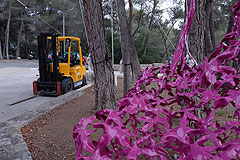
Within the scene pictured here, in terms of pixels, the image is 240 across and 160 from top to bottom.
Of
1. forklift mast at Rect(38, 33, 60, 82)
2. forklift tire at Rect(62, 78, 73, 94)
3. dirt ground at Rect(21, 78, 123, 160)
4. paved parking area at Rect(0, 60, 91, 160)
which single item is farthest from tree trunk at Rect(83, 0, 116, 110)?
forklift mast at Rect(38, 33, 60, 82)

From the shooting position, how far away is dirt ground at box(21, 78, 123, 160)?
2.50m

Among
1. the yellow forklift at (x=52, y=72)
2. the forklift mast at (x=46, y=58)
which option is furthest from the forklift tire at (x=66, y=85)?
the forklift mast at (x=46, y=58)

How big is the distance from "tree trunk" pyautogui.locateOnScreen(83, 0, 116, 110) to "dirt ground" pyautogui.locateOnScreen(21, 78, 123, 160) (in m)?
0.53

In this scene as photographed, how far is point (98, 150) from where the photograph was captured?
0.53 meters

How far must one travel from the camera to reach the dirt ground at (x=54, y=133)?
98.2 inches

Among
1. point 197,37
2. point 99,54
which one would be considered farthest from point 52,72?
point 197,37

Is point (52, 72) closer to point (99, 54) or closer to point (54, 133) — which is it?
point (99, 54)

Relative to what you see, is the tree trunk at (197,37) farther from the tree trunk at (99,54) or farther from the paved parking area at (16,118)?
the paved parking area at (16,118)

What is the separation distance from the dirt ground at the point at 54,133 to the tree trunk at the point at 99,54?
532 mm

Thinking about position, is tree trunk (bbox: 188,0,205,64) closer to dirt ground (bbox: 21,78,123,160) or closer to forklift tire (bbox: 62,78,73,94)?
dirt ground (bbox: 21,78,123,160)

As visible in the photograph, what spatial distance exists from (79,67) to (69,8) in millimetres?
19640

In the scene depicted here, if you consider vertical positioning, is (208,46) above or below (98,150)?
above

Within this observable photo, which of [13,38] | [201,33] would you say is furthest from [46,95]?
[13,38]

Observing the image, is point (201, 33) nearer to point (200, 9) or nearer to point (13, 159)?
point (200, 9)
